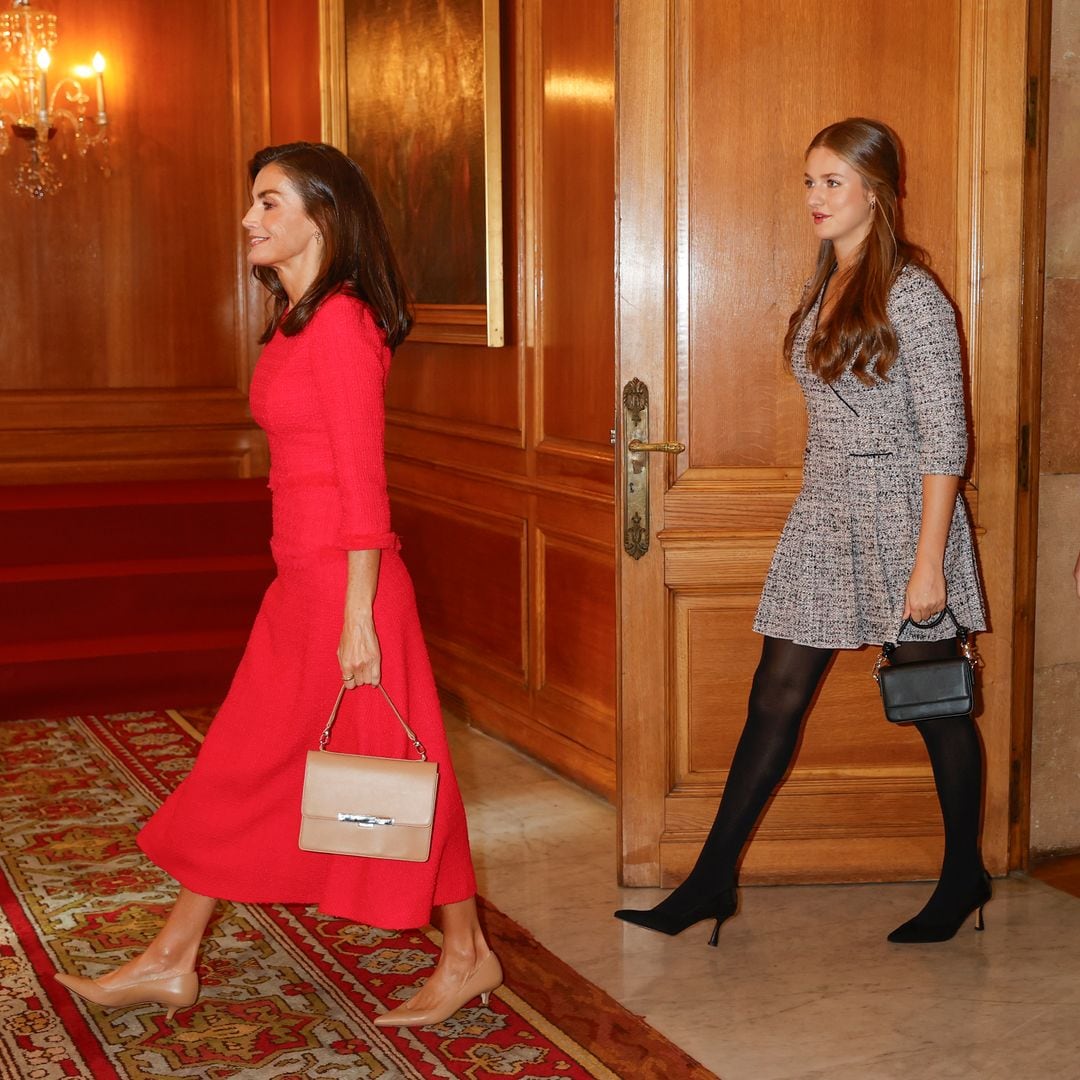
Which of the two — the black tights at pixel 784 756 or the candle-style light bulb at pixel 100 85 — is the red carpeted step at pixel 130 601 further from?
the black tights at pixel 784 756

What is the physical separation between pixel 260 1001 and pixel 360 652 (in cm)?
91

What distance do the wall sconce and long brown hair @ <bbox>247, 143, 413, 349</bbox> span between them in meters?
4.72

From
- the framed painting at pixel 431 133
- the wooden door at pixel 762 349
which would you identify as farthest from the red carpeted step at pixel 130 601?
the wooden door at pixel 762 349

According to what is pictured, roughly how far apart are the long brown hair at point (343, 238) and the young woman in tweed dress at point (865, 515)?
1.03 m

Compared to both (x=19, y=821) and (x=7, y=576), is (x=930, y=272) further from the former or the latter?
(x=7, y=576)

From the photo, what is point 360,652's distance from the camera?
2820 millimetres

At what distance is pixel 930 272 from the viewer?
3400 mm

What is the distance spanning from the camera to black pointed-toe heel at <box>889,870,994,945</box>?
11.8ft

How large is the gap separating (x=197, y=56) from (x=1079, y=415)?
203 inches

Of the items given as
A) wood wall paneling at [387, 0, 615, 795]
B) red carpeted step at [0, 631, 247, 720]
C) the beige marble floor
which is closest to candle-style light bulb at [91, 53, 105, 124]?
wood wall paneling at [387, 0, 615, 795]

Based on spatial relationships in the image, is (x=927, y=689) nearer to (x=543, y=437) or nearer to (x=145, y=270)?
(x=543, y=437)

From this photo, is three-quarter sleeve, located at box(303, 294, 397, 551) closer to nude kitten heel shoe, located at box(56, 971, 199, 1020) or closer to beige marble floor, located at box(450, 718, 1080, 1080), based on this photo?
nude kitten heel shoe, located at box(56, 971, 199, 1020)

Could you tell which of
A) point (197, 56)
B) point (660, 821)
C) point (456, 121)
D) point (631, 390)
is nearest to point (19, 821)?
point (660, 821)

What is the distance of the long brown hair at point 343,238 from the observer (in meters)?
2.82
